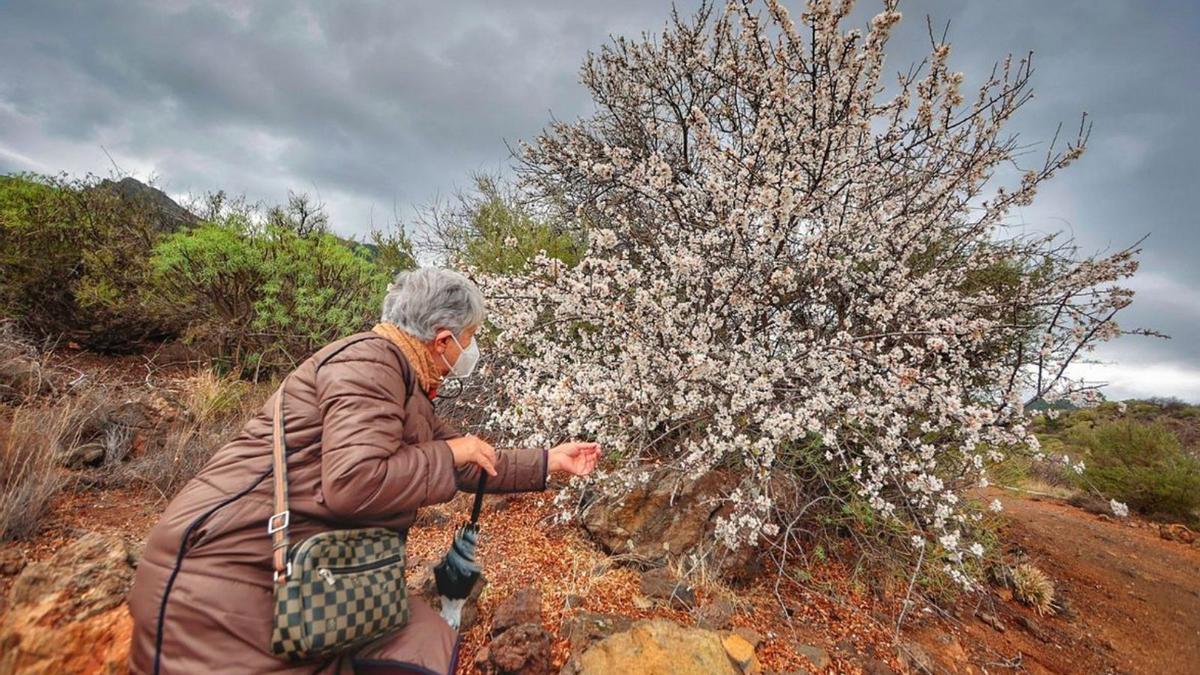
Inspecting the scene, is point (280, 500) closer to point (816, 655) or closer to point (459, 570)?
point (459, 570)

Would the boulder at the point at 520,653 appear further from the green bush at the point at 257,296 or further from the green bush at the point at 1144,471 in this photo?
the green bush at the point at 1144,471

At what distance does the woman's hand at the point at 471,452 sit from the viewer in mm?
1617

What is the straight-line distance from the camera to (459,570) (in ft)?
6.44

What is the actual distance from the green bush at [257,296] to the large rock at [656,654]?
545cm

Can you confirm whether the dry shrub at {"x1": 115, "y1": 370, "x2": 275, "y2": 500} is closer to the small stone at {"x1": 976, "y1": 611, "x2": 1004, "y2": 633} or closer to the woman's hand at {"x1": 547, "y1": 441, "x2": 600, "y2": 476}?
the woman's hand at {"x1": 547, "y1": 441, "x2": 600, "y2": 476}

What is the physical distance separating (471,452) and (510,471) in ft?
1.19

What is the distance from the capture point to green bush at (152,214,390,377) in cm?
583

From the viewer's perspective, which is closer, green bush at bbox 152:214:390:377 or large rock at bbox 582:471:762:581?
large rock at bbox 582:471:762:581

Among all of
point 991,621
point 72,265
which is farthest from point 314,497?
point 72,265

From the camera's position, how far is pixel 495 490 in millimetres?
1944

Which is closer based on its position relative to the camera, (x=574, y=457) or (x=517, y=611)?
(x=574, y=457)

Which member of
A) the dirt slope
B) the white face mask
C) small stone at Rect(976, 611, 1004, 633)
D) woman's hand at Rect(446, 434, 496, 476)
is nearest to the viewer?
woman's hand at Rect(446, 434, 496, 476)

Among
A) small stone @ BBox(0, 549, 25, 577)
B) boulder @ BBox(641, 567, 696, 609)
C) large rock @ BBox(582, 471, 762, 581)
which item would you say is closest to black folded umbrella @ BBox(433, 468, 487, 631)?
boulder @ BBox(641, 567, 696, 609)

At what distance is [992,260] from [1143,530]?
20.9 ft
